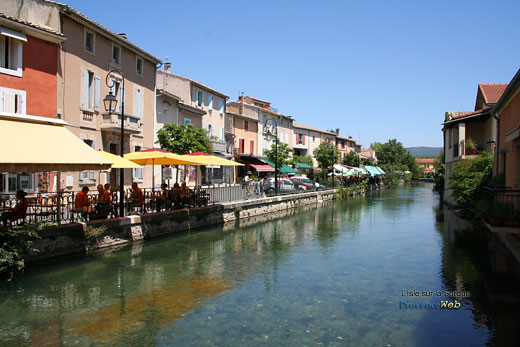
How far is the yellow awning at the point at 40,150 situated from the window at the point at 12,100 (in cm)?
629

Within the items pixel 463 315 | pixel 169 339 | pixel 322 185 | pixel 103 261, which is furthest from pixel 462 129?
pixel 169 339

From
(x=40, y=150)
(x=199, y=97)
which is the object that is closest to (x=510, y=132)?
(x=40, y=150)

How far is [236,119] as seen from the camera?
44094 millimetres

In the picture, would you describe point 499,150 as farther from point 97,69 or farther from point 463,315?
point 97,69

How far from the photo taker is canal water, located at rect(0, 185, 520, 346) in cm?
671

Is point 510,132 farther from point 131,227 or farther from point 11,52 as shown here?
point 11,52

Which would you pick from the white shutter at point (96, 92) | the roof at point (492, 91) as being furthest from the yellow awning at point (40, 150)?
the roof at point (492, 91)

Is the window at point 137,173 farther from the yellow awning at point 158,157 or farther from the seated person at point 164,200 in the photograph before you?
the seated person at point 164,200

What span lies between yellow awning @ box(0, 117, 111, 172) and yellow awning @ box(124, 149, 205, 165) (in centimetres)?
508

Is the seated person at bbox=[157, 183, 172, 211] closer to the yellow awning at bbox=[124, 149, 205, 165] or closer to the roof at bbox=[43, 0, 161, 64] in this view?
the yellow awning at bbox=[124, 149, 205, 165]

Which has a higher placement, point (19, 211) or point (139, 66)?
point (139, 66)

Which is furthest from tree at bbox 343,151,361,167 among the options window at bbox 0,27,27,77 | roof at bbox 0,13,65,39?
window at bbox 0,27,27,77

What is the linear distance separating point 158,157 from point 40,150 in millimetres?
6460

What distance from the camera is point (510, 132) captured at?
45.0ft
